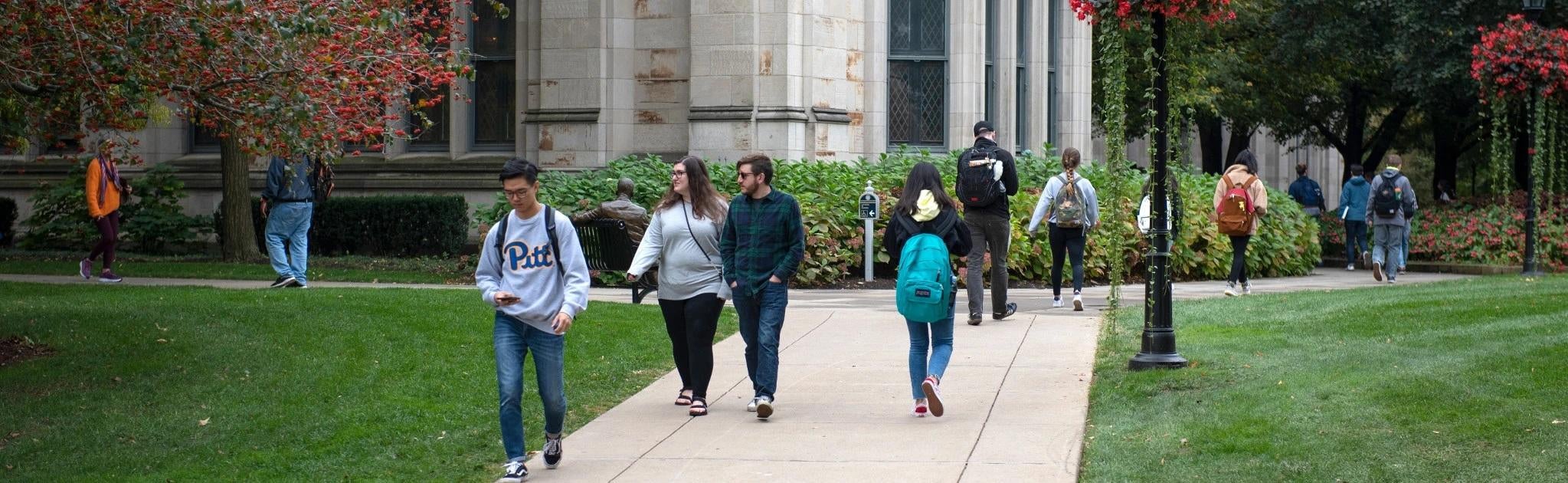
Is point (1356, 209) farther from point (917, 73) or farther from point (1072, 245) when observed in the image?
point (1072, 245)

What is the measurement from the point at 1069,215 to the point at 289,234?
738 centimetres

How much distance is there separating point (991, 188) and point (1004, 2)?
33.8ft

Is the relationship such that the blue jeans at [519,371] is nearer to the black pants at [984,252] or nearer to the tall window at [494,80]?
the black pants at [984,252]

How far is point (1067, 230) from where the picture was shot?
15.4m

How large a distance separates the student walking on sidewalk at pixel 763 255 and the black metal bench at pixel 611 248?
5.82 meters

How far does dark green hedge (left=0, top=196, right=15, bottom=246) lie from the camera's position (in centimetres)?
2566

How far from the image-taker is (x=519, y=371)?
795 centimetres

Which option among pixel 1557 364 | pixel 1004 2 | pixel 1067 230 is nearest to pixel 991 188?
pixel 1067 230

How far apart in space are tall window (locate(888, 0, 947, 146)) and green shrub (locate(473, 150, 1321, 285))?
0.74 meters

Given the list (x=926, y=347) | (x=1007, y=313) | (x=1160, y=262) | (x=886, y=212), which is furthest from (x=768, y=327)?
(x=886, y=212)

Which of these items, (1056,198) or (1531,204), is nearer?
(1056,198)

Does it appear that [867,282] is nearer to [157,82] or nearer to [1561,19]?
[157,82]

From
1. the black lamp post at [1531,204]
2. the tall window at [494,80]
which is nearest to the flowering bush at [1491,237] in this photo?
the black lamp post at [1531,204]

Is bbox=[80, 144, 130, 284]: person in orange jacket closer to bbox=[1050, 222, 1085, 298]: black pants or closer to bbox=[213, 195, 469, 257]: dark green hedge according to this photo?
bbox=[213, 195, 469, 257]: dark green hedge
